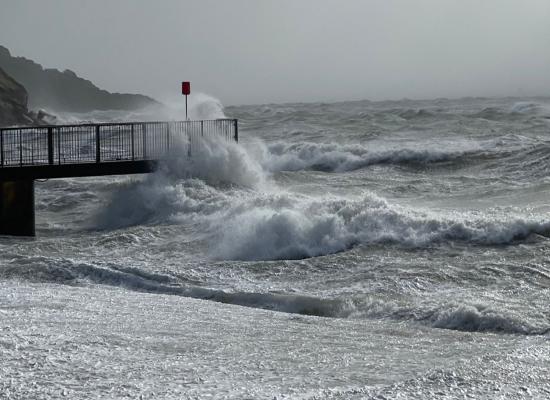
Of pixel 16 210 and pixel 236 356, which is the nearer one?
pixel 236 356

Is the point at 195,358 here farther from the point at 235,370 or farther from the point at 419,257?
the point at 419,257

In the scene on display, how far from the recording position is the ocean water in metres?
8.62

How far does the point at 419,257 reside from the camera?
50.2 feet

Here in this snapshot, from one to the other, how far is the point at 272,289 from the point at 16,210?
Answer: 28.8 ft

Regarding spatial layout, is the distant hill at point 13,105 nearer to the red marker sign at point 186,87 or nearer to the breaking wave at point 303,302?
the red marker sign at point 186,87

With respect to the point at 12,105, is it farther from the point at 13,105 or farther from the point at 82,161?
the point at 82,161

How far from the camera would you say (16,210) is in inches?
800

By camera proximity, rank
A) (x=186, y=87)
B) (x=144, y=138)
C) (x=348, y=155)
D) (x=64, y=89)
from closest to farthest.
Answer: (x=144, y=138)
(x=186, y=87)
(x=348, y=155)
(x=64, y=89)

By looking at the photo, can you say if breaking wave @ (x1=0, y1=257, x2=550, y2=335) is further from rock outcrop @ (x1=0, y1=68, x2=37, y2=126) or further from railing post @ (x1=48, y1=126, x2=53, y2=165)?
rock outcrop @ (x1=0, y1=68, x2=37, y2=126)

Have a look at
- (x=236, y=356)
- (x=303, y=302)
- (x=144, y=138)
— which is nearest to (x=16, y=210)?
(x=144, y=138)

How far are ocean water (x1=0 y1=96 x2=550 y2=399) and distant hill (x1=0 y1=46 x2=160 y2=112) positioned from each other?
90158 mm

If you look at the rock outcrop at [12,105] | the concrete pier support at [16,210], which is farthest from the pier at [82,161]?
the rock outcrop at [12,105]

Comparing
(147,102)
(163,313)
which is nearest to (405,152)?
(163,313)

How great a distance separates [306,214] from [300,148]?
18.5 meters
